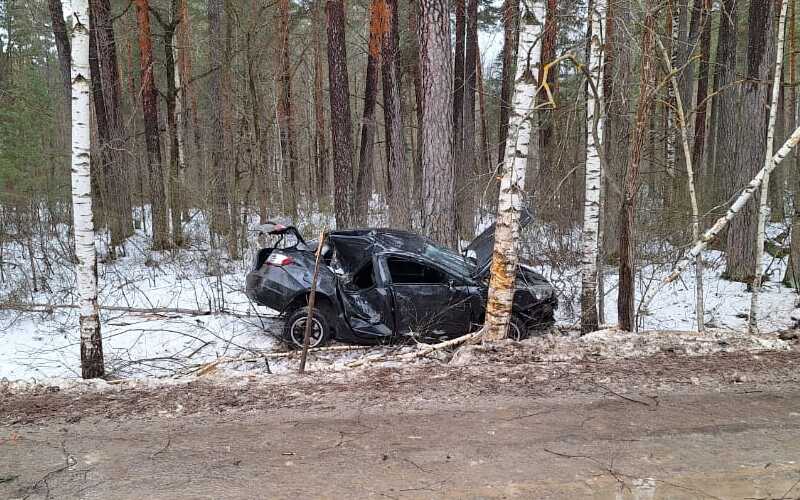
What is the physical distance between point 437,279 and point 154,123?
457 inches

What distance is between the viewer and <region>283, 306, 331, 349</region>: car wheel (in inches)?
296

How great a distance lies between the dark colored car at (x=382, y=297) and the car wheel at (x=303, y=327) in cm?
1

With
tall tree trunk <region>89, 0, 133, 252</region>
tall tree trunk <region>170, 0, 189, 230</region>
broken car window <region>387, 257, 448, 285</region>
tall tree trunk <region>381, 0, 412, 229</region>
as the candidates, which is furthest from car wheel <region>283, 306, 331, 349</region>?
tall tree trunk <region>170, 0, 189, 230</region>

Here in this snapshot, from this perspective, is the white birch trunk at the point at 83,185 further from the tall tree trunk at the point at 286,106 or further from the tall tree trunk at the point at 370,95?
the tall tree trunk at the point at 286,106

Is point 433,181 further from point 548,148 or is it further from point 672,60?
point 548,148

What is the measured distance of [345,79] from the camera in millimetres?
13398

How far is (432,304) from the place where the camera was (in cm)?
759

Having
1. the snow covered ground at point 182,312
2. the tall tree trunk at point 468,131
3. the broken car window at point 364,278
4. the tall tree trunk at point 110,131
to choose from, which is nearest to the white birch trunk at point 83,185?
the snow covered ground at point 182,312

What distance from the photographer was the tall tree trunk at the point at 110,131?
1400cm

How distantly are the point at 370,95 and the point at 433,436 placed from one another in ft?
49.1

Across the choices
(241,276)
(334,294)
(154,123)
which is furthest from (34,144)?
(334,294)

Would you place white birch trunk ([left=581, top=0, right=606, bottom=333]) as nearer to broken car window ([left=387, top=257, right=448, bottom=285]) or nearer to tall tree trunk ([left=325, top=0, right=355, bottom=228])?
broken car window ([left=387, top=257, right=448, bottom=285])

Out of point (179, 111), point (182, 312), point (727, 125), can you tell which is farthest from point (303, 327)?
point (179, 111)

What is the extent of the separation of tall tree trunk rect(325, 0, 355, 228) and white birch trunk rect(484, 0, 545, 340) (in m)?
7.73
